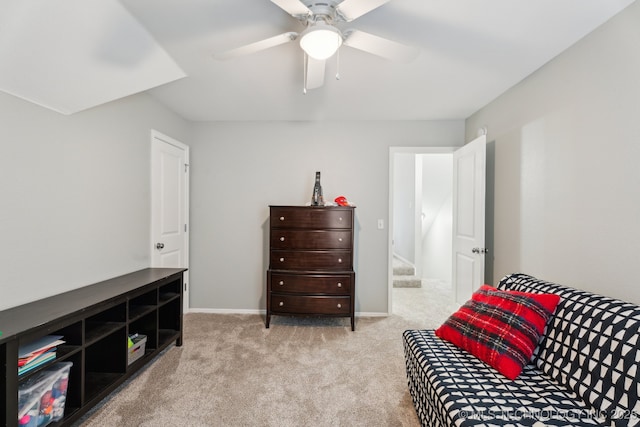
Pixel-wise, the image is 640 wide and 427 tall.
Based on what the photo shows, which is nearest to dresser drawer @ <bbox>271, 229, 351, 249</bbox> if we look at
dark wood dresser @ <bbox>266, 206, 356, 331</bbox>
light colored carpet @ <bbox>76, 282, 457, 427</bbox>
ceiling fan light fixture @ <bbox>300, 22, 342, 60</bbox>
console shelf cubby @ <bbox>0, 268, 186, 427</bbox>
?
dark wood dresser @ <bbox>266, 206, 356, 331</bbox>

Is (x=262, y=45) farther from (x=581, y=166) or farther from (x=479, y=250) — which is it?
(x=479, y=250)

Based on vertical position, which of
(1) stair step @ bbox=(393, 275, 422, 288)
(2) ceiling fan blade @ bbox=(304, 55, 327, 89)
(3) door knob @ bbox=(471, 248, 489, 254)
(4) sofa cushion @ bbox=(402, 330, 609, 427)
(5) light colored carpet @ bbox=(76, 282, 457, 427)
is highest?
(2) ceiling fan blade @ bbox=(304, 55, 327, 89)

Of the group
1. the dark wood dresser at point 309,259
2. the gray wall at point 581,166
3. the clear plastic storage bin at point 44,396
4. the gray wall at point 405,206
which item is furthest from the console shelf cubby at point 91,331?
the gray wall at point 405,206

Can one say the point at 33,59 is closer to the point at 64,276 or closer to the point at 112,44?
the point at 112,44

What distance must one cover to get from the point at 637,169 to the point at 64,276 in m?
3.39

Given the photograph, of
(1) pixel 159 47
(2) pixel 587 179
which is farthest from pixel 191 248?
(2) pixel 587 179

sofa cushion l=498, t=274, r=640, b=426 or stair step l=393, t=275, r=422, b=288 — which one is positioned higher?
sofa cushion l=498, t=274, r=640, b=426

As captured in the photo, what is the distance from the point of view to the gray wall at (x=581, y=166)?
1.60 metres

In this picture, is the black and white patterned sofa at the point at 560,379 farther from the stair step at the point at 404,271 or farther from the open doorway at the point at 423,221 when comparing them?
the stair step at the point at 404,271

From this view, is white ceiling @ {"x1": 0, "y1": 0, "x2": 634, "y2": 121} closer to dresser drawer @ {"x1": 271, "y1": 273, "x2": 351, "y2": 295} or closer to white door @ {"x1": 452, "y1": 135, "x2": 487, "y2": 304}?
white door @ {"x1": 452, "y1": 135, "x2": 487, "y2": 304}

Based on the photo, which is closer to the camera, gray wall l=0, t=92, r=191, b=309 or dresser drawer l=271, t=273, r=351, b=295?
gray wall l=0, t=92, r=191, b=309

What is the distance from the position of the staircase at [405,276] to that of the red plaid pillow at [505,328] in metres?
3.14

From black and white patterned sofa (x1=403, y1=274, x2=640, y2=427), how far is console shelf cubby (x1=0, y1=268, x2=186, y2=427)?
6.11 ft

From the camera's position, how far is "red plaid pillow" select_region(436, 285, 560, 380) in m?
1.52
